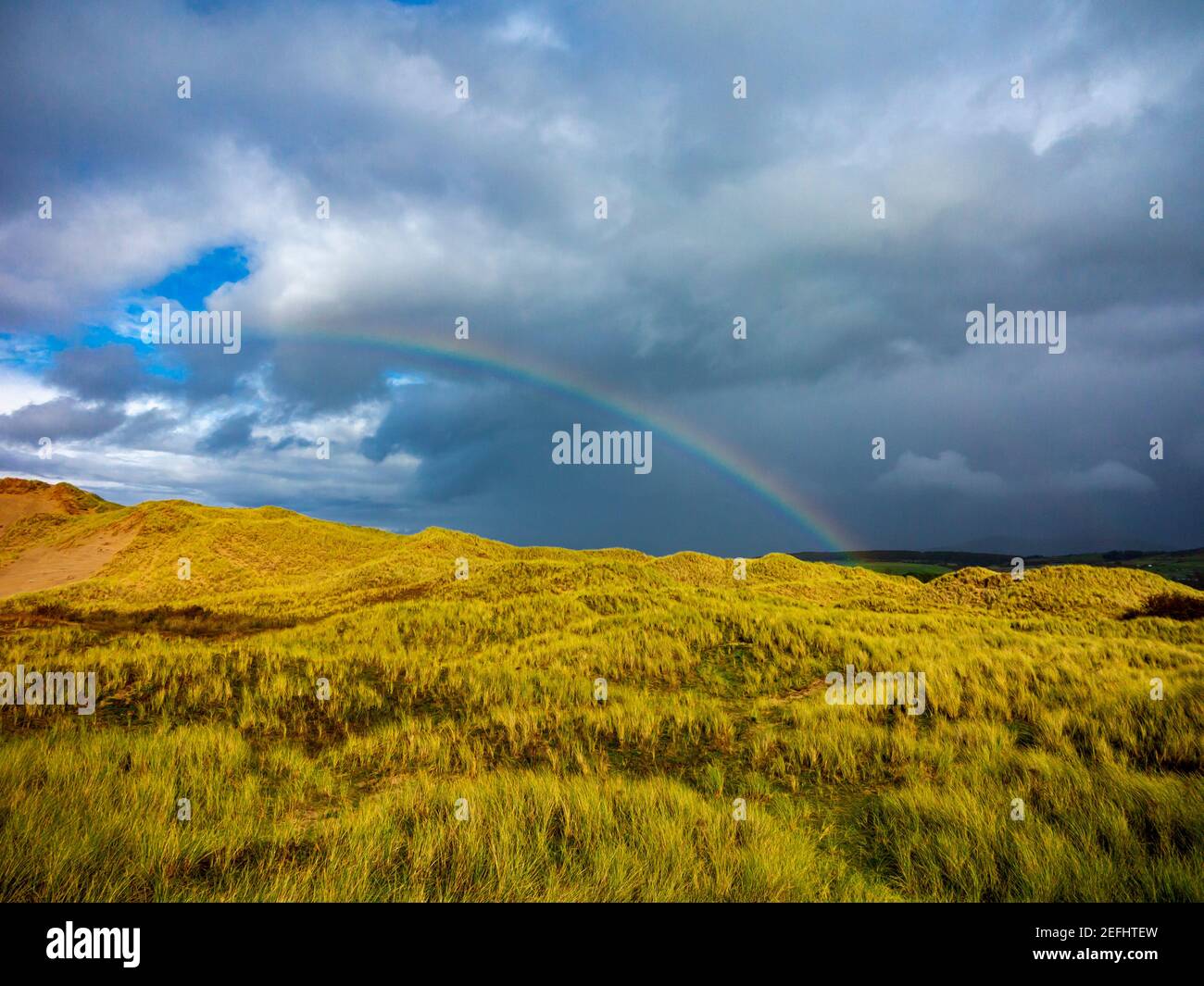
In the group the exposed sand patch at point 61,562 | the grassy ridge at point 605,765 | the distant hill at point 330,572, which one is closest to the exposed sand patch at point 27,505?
the distant hill at point 330,572

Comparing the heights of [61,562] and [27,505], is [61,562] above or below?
below

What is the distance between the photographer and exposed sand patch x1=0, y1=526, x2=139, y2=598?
3984 cm

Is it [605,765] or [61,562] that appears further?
[61,562]

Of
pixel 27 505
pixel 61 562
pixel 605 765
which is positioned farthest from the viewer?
pixel 27 505

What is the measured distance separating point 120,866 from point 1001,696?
1349 centimetres

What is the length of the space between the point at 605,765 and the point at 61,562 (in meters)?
58.0

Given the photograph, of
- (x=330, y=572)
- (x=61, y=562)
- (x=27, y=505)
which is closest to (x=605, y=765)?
(x=330, y=572)

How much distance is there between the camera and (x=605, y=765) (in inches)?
307

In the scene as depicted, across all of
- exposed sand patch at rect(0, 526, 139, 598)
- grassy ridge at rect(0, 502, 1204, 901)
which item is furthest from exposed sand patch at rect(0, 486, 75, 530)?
grassy ridge at rect(0, 502, 1204, 901)

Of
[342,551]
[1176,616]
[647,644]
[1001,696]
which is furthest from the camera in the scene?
[342,551]

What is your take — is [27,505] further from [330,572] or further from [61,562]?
[330,572]
